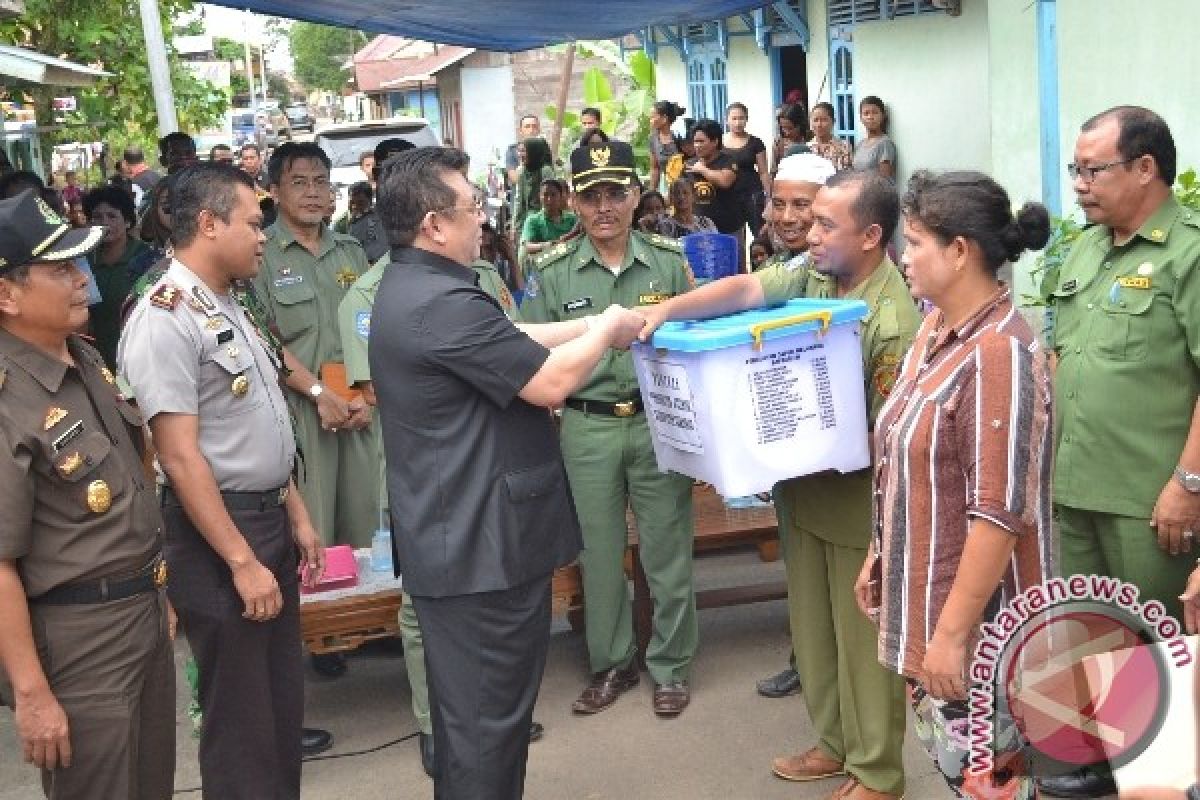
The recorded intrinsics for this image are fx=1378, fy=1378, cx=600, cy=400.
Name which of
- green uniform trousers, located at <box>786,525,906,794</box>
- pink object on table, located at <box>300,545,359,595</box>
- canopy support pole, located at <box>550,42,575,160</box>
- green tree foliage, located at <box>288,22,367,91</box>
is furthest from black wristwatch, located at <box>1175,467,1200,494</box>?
green tree foliage, located at <box>288,22,367,91</box>

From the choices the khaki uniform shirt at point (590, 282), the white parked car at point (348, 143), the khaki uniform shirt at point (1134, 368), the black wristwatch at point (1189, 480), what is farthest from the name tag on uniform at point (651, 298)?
the white parked car at point (348, 143)

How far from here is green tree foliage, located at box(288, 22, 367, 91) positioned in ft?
235

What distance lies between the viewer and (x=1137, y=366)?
3.66 metres

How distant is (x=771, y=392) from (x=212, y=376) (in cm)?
147

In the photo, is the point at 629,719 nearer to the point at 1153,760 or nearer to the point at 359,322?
the point at 359,322

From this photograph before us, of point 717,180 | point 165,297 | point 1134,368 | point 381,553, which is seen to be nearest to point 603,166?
point 381,553

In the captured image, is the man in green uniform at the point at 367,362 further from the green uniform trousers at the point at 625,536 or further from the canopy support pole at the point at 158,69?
the canopy support pole at the point at 158,69

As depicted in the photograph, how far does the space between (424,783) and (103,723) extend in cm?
168

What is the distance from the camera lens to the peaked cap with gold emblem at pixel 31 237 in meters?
3.00

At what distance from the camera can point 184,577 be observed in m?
3.74

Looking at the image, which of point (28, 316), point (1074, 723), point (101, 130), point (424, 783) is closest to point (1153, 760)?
point (1074, 723)

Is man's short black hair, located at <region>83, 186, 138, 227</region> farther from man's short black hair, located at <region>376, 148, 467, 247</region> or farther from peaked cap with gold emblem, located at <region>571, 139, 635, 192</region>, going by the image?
man's short black hair, located at <region>376, 148, 467, 247</region>

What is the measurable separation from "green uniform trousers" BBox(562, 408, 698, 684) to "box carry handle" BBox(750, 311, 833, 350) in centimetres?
136

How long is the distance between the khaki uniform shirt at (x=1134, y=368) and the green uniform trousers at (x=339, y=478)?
8.53 ft
